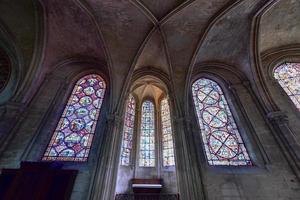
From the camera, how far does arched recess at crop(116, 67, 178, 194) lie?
6383 millimetres

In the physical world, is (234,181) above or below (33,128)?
below

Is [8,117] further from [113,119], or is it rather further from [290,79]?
[290,79]

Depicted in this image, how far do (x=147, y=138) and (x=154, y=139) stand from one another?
36 cm

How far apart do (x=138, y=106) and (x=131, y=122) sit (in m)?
1.41

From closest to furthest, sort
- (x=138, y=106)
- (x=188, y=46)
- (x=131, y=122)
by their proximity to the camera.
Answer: (x=188, y=46)
(x=131, y=122)
(x=138, y=106)

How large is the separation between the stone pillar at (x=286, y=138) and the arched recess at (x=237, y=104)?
0.59 meters

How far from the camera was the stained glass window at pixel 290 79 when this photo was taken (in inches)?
268

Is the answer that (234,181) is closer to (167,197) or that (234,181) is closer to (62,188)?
(167,197)

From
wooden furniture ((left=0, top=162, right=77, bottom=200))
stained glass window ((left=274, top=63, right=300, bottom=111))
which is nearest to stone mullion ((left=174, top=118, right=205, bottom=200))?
wooden furniture ((left=0, top=162, right=77, bottom=200))

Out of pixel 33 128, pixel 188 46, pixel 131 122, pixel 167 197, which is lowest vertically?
pixel 167 197

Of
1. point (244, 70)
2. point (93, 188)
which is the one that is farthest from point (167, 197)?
point (244, 70)

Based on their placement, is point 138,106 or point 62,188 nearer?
point 62,188

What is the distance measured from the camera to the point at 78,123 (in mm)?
6430

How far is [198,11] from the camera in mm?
6551
